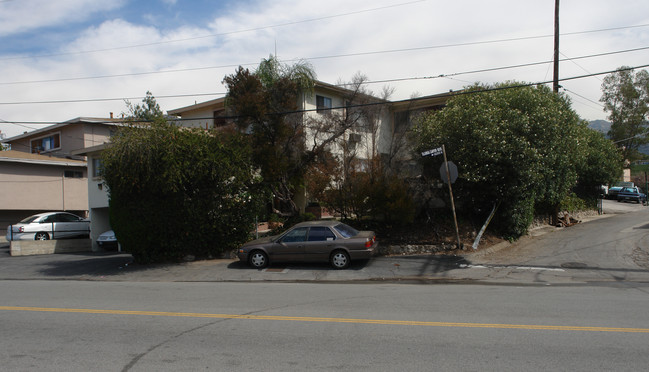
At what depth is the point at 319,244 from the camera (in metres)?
13.4

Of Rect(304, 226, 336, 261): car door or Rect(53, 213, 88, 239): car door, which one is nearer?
Rect(304, 226, 336, 261): car door

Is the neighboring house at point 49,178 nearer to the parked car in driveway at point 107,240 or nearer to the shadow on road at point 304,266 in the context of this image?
the parked car in driveway at point 107,240

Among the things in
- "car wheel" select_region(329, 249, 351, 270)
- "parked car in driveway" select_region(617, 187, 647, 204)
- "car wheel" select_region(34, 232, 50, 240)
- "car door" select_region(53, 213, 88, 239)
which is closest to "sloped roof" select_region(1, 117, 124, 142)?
"car door" select_region(53, 213, 88, 239)

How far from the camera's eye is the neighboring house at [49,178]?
27.9m

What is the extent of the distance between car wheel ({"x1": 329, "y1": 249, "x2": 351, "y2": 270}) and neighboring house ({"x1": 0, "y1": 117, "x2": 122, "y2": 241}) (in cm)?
1881

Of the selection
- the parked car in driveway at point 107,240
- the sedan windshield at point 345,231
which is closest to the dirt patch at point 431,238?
the sedan windshield at point 345,231

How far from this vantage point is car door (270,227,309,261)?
44.4 ft

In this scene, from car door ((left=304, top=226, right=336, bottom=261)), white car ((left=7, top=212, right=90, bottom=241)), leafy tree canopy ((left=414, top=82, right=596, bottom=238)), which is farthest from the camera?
white car ((left=7, top=212, right=90, bottom=241))

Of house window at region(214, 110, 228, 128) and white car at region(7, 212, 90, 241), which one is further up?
house window at region(214, 110, 228, 128)

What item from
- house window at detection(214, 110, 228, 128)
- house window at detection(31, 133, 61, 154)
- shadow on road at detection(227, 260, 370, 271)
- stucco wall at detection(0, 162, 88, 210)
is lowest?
shadow on road at detection(227, 260, 370, 271)

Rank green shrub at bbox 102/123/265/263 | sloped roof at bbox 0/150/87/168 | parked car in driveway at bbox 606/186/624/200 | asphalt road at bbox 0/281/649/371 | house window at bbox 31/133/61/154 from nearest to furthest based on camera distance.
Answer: asphalt road at bbox 0/281/649/371
green shrub at bbox 102/123/265/263
sloped roof at bbox 0/150/87/168
house window at bbox 31/133/61/154
parked car in driveway at bbox 606/186/624/200

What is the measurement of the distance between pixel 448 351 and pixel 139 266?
41.7ft

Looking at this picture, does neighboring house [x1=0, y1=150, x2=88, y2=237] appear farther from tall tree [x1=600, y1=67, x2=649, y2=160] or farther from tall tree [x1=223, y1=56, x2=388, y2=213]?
tall tree [x1=600, y1=67, x2=649, y2=160]

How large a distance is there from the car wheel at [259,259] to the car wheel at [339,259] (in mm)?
2118
